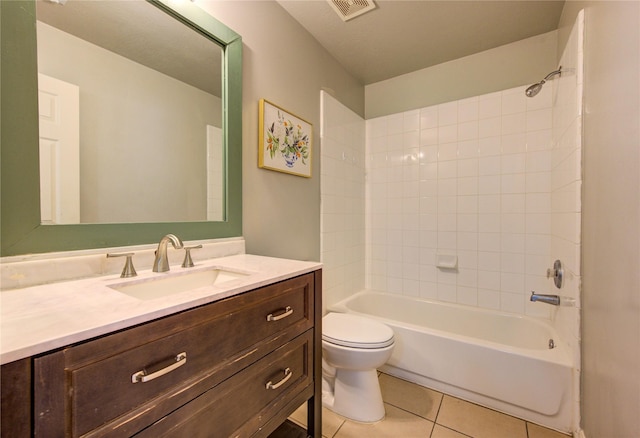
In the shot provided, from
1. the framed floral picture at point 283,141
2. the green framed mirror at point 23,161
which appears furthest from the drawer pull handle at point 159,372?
the framed floral picture at point 283,141

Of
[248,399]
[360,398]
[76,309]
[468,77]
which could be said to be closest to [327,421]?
[360,398]

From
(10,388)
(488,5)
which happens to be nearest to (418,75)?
(488,5)

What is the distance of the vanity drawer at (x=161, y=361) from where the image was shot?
51 centimetres

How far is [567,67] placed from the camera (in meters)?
1.57

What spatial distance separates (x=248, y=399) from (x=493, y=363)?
1402 millimetres

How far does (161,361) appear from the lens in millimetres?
619

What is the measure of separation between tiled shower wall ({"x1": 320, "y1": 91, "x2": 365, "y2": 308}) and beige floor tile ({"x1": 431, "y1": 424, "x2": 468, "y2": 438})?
0.97 m

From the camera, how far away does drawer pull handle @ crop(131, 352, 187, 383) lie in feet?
1.90

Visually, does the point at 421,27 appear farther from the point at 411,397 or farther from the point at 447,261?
the point at 411,397

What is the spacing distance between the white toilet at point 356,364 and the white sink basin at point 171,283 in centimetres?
69

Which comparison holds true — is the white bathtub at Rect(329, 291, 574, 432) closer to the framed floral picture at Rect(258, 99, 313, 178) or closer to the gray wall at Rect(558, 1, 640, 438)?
the gray wall at Rect(558, 1, 640, 438)

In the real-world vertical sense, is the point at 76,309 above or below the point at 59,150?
below

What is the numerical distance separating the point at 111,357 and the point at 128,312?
0.28 feet

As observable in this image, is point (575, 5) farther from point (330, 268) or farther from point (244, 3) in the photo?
point (330, 268)
